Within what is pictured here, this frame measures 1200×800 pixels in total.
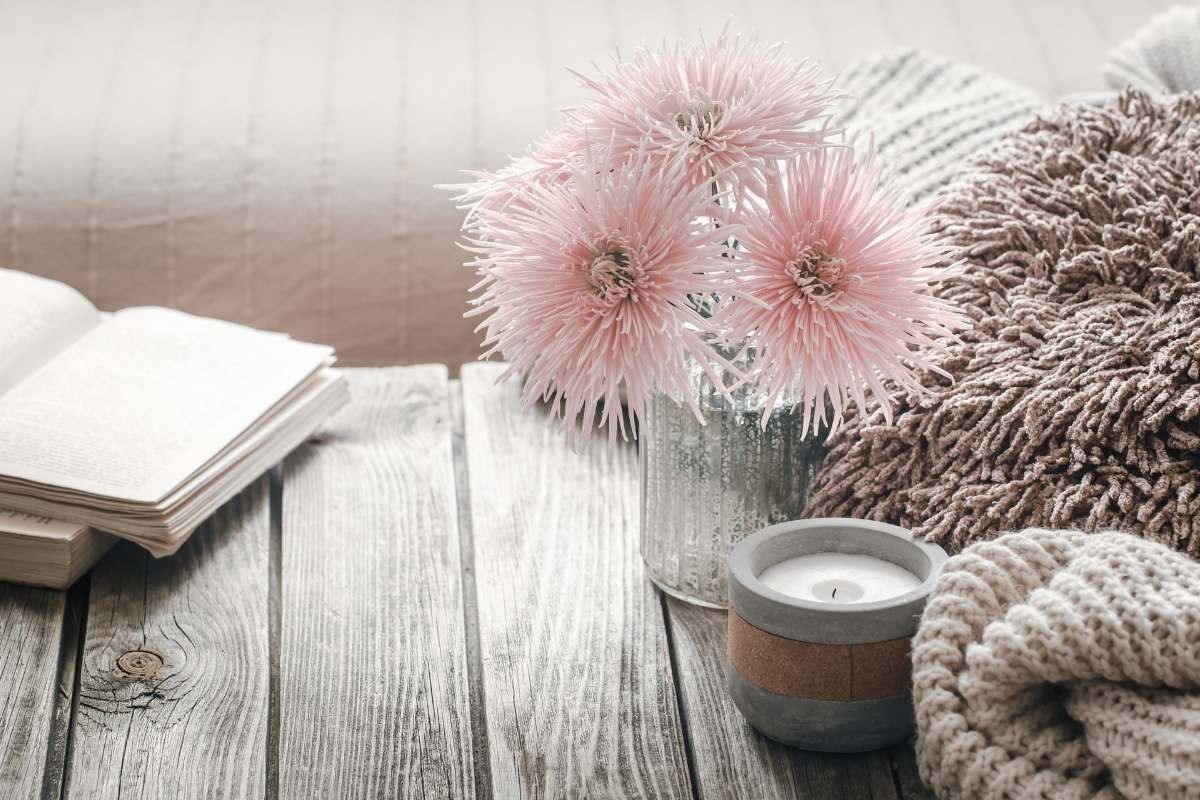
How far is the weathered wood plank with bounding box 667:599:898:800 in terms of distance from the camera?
1.86ft

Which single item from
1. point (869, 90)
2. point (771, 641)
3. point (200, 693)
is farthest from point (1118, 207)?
point (200, 693)

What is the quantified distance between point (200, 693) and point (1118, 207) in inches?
20.7

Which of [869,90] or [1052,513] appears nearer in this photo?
[1052,513]

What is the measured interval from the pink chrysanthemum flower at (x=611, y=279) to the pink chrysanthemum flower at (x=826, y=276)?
0.02 m

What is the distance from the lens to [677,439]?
26.4 inches

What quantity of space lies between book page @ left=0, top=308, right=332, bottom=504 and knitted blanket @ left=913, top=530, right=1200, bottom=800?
1.42 ft

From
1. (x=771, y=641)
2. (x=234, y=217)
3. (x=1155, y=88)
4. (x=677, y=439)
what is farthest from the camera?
(x=234, y=217)

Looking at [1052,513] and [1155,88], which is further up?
[1155,88]

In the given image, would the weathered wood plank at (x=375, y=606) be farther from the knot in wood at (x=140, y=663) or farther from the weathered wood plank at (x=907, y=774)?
the weathered wood plank at (x=907, y=774)

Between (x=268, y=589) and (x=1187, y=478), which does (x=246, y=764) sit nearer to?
(x=268, y=589)

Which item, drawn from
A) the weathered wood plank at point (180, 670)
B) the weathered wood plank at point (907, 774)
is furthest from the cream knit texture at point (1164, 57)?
the weathered wood plank at point (180, 670)

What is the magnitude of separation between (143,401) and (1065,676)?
1.88 ft

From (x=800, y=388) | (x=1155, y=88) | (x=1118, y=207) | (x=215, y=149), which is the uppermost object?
(x=215, y=149)

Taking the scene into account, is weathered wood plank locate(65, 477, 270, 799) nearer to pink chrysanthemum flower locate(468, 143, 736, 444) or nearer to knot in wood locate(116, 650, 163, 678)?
A: knot in wood locate(116, 650, 163, 678)
